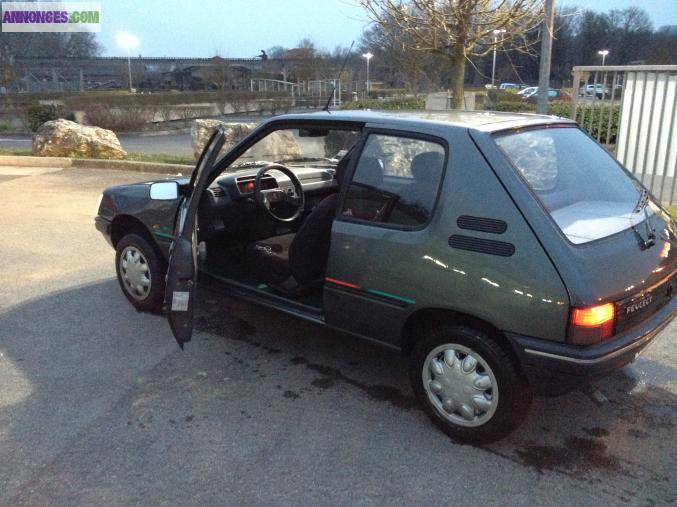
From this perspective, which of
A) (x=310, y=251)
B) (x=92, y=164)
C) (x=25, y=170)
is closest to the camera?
(x=310, y=251)

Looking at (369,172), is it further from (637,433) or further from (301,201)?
(637,433)

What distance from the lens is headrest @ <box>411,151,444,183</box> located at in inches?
119

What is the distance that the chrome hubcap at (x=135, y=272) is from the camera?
4602 millimetres

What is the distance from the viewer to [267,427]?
3219 millimetres

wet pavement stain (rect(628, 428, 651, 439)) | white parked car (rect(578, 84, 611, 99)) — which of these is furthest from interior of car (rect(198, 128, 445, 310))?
white parked car (rect(578, 84, 611, 99))

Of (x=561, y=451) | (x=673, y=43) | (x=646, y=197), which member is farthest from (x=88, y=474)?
(x=673, y=43)

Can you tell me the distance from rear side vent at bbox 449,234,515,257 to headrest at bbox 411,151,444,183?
347 mm

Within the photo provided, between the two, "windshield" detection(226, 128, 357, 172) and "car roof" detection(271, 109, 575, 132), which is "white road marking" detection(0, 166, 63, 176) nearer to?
"windshield" detection(226, 128, 357, 172)

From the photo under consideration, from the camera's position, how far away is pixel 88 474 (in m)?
2.82

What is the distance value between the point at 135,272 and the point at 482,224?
292 cm

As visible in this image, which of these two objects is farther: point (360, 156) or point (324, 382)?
point (324, 382)

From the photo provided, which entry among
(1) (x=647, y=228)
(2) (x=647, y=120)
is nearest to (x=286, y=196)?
(1) (x=647, y=228)

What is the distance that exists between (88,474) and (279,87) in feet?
213

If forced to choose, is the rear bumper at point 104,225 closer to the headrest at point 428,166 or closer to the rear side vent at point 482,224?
the headrest at point 428,166
